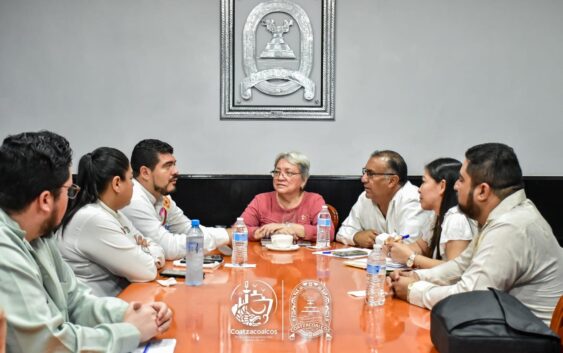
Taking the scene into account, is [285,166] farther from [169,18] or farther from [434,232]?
[169,18]

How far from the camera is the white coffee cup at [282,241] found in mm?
3166

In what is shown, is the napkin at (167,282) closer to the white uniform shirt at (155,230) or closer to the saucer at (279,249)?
the white uniform shirt at (155,230)

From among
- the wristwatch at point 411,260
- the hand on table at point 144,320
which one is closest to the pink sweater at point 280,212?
the wristwatch at point 411,260

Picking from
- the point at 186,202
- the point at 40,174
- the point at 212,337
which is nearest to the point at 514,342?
the point at 212,337

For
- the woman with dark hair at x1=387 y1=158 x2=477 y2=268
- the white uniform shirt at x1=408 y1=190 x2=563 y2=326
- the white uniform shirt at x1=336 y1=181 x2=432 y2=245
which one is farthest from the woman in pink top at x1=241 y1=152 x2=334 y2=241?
the white uniform shirt at x1=408 y1=190 x2=563 y2=326

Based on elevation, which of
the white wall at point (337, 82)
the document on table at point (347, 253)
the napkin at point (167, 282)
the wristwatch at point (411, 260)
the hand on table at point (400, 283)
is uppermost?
the white wall at point (337, 82)

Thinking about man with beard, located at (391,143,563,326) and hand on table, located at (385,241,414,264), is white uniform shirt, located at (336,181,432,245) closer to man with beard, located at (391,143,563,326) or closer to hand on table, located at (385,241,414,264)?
hand on table, located at (385,241,414,264)

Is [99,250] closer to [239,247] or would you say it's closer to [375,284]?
[239,247]

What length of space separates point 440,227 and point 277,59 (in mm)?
2257

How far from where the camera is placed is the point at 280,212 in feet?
12.5

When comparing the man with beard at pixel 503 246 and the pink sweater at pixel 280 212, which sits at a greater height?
the man with beard at pixel 503 246

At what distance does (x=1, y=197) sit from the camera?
140 centimetres

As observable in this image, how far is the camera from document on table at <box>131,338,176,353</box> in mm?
1518

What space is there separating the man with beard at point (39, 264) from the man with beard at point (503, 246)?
96 centimetres
